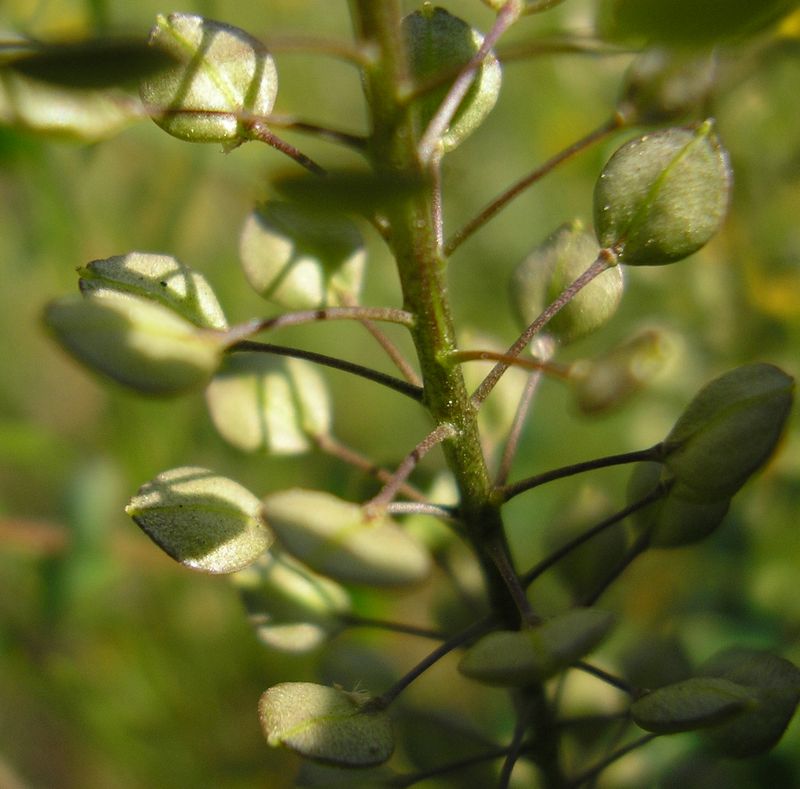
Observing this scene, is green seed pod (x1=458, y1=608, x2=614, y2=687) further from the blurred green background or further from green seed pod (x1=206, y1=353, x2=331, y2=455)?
the blurred green background

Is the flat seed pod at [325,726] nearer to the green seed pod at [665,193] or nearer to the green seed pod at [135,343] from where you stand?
the green seed pod at [135,343]

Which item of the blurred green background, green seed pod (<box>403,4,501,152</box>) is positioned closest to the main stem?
green seed pod (<box>403,4,501,152</box>)

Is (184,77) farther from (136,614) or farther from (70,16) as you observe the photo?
(70,16)

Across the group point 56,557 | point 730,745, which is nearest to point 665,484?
point 730,745

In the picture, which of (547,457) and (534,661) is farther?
(547,457)

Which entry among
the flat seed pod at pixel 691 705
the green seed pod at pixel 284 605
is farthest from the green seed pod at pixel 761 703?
the green seed pod at pixel 284 605

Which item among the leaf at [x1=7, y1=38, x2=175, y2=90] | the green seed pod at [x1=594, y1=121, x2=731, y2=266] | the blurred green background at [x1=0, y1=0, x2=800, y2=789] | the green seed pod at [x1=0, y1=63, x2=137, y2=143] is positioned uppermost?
the leaf at [x1=7, y1=38, x2=175, y2=90]

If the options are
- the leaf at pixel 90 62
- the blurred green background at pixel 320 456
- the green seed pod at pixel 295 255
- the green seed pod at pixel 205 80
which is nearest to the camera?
the leaf at pixel 90 62
